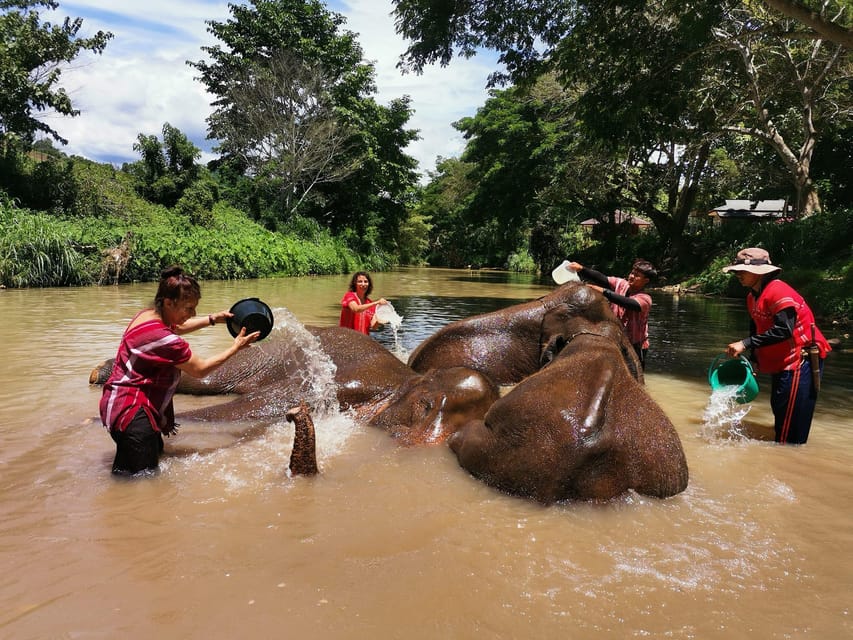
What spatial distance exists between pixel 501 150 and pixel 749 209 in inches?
653

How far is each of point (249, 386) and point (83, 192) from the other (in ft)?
71.0

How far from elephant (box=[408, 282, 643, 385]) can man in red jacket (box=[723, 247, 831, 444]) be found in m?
1.43

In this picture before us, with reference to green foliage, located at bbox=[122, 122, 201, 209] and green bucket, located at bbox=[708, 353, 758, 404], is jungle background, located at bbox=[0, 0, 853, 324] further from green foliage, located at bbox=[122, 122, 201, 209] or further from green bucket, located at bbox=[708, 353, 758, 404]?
green bucket, located at bbox=[708, 353, 758, 404]

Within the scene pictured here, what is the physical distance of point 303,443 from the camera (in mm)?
3828

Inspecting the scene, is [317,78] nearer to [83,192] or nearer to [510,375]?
[83,192]

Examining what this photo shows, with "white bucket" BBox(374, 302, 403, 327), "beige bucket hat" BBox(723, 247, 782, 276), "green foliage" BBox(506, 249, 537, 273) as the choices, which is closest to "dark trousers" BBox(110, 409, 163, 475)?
"white bucket" BBox(374, 302, 403, 327)

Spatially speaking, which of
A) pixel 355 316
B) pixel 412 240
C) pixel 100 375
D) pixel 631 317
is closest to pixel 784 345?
pixel 631 317

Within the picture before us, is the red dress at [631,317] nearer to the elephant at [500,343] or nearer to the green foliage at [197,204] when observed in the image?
the elephant at [500,343]

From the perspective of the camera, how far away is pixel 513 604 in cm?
256

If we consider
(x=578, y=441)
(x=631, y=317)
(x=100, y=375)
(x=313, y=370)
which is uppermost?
(x=631, y=317)

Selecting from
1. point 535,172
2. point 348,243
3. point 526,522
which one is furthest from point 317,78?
point 526,522

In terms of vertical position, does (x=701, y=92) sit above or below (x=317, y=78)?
below

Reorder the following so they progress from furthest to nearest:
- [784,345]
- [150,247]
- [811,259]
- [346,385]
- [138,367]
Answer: [150,247]
[811,259]
[346,385]
[784,345]
[138,367]

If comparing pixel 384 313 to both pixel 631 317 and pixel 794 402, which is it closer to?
pixel 631 317
